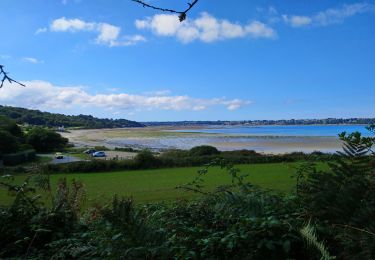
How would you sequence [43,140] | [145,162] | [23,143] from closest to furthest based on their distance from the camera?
[145,162] → [23,143] → [43,140]

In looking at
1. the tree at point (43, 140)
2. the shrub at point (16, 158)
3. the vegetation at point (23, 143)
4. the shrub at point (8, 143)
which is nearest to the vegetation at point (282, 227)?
the vegetation at point (23, 143)

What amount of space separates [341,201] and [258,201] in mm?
507

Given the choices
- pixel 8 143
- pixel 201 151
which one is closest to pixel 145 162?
pixel 201 151

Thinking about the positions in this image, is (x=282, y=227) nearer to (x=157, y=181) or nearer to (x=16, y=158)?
(x=157, y=181)

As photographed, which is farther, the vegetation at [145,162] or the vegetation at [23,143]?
the vegetation at [23,143]

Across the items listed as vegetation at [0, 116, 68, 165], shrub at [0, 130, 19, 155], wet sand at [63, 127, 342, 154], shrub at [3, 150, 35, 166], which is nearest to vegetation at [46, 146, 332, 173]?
vegetation at [0, 116, 68, 165]

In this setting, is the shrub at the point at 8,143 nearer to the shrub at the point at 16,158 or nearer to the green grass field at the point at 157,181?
the shrub at the point at 16,158

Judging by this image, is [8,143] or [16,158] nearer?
[16,158]

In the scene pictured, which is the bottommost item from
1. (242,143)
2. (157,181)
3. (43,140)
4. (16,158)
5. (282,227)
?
(16,158)

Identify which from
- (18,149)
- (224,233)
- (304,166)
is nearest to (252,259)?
(224,233)

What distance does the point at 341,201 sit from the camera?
1501 mm

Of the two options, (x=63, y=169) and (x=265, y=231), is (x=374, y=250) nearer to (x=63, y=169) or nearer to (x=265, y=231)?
(x=265, y=231)

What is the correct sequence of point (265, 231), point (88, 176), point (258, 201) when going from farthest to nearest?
1. point (88, 176)
2. point (258, 201)
3. point (265, 231)

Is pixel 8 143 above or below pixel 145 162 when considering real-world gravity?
above
